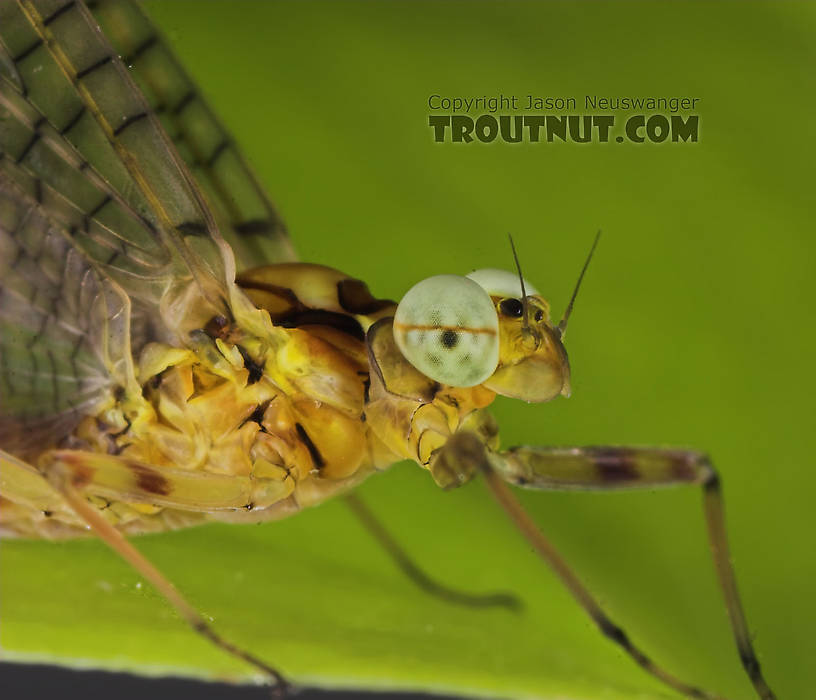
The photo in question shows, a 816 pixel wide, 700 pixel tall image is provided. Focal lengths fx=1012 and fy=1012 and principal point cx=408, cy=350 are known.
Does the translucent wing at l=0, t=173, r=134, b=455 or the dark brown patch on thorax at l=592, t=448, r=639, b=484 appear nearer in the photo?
the dark brown patch on thorax at l=592, t=448, r=639, b=484

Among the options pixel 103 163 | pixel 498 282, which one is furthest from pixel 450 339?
pixel 103 163

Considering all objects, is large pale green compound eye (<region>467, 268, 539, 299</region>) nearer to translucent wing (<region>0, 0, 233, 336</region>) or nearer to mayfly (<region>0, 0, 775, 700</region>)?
mayfly (<region>0, 0, 775, 700</region>)

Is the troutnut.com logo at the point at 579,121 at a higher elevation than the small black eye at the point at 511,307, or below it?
higher

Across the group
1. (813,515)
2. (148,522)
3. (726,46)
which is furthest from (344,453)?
(726,46)

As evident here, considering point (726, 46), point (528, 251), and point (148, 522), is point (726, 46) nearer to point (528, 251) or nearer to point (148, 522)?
point (528, 251)

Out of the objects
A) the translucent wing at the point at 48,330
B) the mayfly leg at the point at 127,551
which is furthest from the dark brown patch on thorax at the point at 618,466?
the translucent wing at the point at 48,330

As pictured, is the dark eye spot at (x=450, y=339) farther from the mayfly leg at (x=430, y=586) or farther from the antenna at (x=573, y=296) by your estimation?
the mayfly leg at (x=430, y=586)

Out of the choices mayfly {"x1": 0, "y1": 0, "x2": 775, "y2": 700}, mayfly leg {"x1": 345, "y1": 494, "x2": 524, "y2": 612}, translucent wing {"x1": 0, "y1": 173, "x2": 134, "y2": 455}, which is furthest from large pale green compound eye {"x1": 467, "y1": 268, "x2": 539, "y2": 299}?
translucent wing {"x1": 0, "y1": 173, "x2": 134, "y2": 455}
